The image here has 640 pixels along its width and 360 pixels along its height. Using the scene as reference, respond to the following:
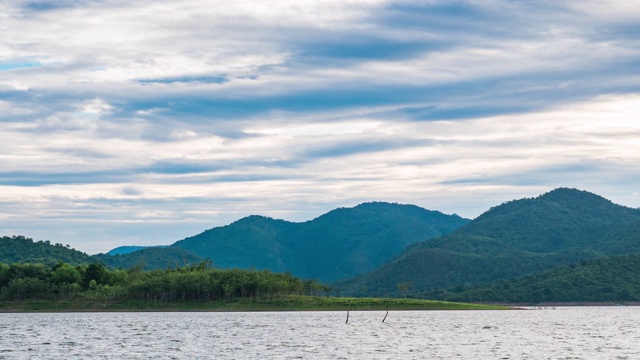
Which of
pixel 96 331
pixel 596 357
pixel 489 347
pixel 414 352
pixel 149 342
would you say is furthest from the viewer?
pixel 96 331

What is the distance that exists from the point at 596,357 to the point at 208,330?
73169 mm

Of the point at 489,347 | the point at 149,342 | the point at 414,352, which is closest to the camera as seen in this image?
the point at 414,352

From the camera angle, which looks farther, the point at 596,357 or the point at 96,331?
the point at 96,331

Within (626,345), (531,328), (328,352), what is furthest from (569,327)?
(328,352)

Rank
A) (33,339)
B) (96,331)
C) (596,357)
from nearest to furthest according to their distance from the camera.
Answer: (596,357), (33,339), (96,331)

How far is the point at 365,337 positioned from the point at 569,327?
51.3 m

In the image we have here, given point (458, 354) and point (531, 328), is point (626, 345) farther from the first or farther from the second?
point (531, 328)

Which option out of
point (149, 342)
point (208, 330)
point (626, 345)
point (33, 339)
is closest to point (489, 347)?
point (626, 345)

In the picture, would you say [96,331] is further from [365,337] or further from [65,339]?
[365,337]

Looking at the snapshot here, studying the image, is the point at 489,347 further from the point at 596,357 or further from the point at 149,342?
the point at 149,342

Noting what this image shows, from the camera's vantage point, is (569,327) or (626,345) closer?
(626,345)

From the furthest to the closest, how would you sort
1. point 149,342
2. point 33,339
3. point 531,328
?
point 531,328 < point 33,339 < point 149,342

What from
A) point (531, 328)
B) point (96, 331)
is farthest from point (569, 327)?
point (96, 331)

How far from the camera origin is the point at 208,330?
5714 inches
